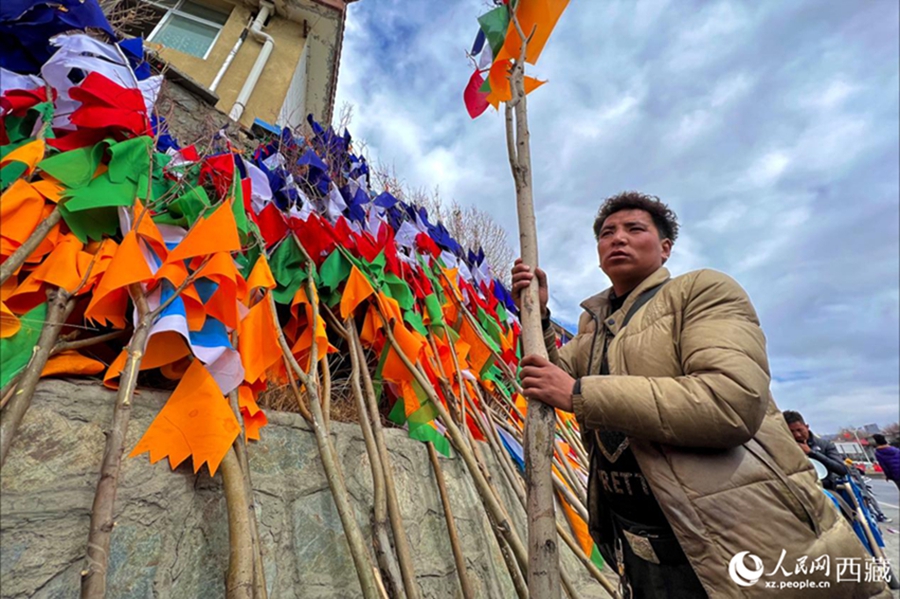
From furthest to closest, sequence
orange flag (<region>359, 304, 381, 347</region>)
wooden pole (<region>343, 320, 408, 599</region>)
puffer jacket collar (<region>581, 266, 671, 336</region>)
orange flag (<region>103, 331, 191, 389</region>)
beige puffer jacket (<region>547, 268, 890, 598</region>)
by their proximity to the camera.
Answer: orange flag (<region>359, 304, 381, 347</region>) → wooden pole (<region>343, 320, 408, 599</region>) → orange flag (<region>103, 331, 191, 389</region>) → puffer jacket collar (<region>581, 266, 671, 336</region>) → beige puffer jacket (<region>547, 268, 890, 598</region>)

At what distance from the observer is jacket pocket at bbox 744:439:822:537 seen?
0.96 metres

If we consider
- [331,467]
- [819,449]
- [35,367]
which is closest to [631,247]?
[331,467]

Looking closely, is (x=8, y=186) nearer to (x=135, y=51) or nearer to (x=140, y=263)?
(x=140, y=263)

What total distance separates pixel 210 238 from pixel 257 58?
6060 millimetres

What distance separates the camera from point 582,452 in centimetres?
392

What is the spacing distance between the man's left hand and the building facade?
5.56 metres

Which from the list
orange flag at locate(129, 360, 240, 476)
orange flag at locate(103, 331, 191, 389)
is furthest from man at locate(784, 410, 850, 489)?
orange flag at locate(103, 331, 191, 389)

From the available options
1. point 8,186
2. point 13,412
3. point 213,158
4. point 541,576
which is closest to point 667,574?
point 541,576

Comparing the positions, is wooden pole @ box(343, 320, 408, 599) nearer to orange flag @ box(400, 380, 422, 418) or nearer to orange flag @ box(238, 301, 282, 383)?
orange flag @ box(400, 380, 422, 418)

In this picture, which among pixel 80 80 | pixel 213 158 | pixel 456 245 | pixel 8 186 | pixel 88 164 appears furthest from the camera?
pixel 456 245

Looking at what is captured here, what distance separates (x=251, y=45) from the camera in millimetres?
6328

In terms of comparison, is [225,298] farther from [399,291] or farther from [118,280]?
[399,291]

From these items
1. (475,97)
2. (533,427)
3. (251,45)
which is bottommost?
(533,427)

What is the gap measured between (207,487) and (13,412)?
659 mm
